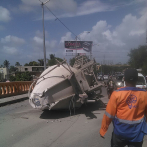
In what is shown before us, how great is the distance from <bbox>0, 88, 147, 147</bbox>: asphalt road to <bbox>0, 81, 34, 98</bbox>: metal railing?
588cm

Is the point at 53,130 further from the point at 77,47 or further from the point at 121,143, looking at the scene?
the point at 77,47

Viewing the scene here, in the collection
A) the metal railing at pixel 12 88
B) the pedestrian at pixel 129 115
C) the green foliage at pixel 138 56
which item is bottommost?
the metal railing at pixel 12 88

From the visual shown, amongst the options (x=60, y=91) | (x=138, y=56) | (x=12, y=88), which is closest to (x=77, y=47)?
(x=138, y=56)

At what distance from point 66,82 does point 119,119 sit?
15.4 feet

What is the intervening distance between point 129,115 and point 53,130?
366 centimetres

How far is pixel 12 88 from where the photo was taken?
13953mm

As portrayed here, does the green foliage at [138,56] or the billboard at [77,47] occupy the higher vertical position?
the billboard at [77,47]

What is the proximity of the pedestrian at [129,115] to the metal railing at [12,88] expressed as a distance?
11.5 metres

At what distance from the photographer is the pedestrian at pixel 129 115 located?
234 centimetres

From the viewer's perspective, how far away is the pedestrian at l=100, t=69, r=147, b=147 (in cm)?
234

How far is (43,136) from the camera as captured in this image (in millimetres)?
4969

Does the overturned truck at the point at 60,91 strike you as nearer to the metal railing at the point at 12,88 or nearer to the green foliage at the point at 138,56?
the metal railing at the point at 12,88

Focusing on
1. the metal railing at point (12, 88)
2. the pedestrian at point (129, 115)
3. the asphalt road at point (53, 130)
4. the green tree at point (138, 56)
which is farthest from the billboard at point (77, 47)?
the pedestrian at point (129, 115)

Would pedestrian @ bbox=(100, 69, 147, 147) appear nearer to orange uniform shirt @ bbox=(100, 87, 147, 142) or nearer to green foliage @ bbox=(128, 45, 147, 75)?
orange uniform shirt @ bbox=(100, 87, 147, 142)
